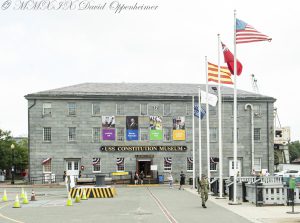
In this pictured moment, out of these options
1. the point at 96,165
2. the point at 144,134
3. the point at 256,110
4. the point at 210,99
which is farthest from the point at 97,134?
the point at 210,99

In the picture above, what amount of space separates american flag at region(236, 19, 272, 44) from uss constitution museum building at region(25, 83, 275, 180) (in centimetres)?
3367

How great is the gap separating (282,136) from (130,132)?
64113 millimetres

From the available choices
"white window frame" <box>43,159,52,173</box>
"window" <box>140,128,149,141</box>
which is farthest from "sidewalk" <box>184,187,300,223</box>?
"white window frame" <box>43,159,52,173</box>

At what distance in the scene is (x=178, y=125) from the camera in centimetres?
6162

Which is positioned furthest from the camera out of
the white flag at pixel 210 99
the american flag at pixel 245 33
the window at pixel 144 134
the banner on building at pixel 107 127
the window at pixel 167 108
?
the window at pixel 167 108

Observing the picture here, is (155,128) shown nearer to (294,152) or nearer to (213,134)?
(213,134)

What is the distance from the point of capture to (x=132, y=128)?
61.1m

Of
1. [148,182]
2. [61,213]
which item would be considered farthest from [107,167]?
[61,213]

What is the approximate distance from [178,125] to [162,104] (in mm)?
2927

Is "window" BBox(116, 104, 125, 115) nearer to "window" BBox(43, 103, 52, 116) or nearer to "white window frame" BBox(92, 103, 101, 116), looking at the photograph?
"white window frame" BBox(92, 103, 101, 116)

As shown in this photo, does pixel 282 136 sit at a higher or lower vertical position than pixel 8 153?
higher

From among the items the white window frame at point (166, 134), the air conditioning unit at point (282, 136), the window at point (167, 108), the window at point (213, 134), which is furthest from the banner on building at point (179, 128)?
the air conditioning unit at point (282, 136)

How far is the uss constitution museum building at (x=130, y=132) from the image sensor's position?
196ft

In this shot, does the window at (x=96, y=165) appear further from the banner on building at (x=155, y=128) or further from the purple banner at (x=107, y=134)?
the banner on building at (x=155, y=128)
